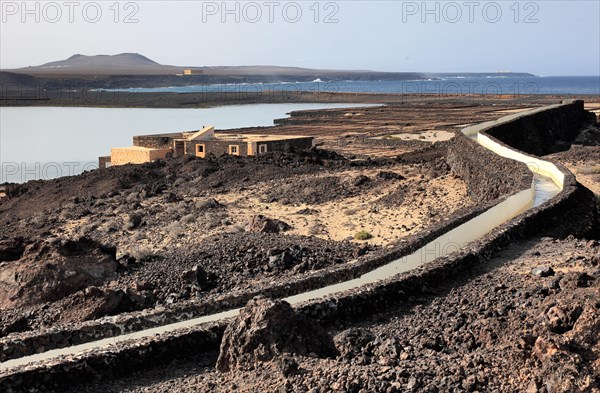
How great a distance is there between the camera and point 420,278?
1003 centimetres

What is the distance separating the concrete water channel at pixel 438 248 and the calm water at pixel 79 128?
27.1 metres

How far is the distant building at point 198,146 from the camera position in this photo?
34.6 meters

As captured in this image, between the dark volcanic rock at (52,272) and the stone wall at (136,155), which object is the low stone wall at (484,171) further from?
the stone wall at (136,155)

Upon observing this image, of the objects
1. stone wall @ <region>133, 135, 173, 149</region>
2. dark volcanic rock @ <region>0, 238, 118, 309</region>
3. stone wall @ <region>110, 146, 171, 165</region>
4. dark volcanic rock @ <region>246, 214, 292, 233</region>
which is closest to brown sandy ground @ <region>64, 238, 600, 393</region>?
dark volcanic rock @ <region>0, 238, 118, 309</region>

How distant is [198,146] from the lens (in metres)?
35.4

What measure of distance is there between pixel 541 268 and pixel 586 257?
979 mm

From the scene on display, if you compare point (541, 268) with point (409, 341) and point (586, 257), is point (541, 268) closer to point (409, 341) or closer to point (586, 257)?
→ point (586, 257)

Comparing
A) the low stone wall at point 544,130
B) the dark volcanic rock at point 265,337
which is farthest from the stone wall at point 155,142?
the dark volcanic rock at point 265,337

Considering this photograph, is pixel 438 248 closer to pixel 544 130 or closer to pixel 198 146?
pixel 198 146

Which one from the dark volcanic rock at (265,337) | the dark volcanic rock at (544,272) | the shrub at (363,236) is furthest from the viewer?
the shrub at (363,236)

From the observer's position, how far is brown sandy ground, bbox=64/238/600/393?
6.13m

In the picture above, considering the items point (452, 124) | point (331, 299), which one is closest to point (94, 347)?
point (331, 299)

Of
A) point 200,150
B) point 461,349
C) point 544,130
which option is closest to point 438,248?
Result: point 461,349

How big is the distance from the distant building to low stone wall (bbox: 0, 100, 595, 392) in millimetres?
21835
